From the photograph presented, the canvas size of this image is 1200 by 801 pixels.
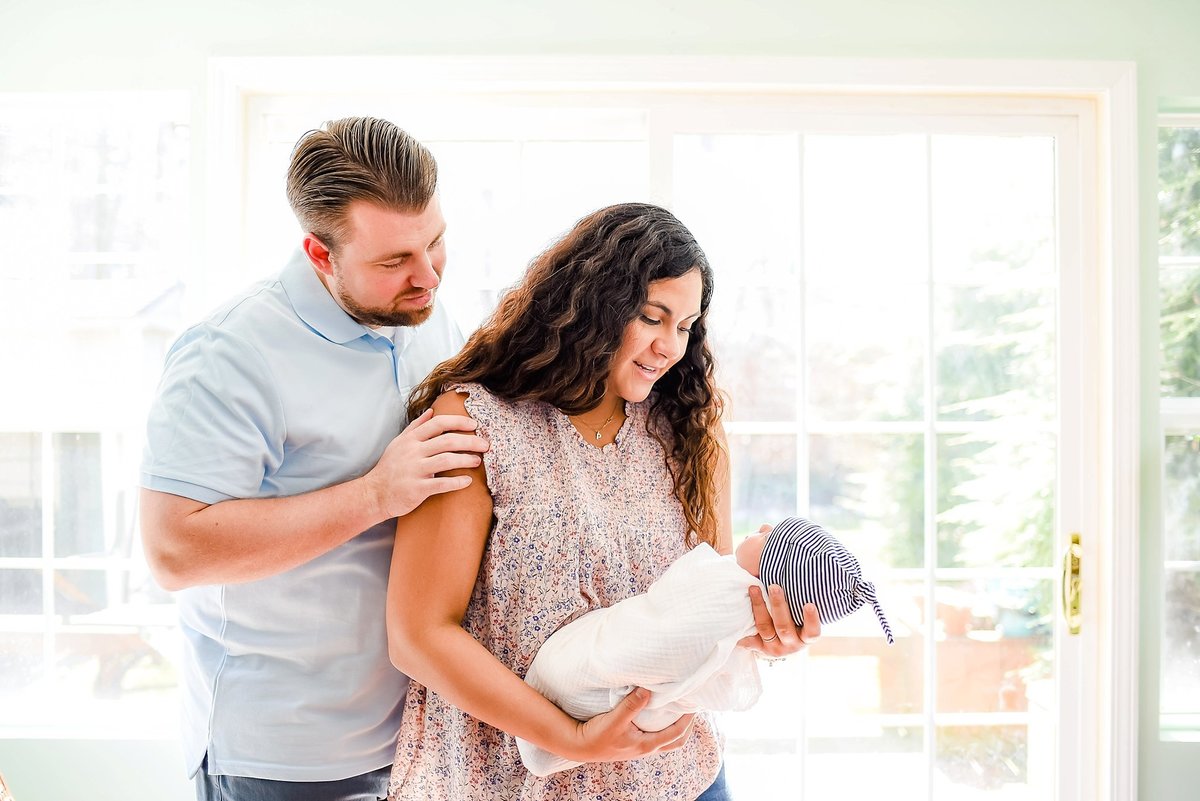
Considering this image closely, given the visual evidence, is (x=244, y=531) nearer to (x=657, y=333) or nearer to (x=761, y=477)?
(x=657, y=333)

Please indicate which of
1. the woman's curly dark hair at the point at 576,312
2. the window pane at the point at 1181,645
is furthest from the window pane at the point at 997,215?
the woman's curly dark hair at the point at 576,312

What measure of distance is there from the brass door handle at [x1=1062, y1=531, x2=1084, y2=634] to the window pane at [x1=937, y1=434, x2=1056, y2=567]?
59 millimetres

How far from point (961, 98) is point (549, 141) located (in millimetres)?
1081

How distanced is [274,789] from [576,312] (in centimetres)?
88

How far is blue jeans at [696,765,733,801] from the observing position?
4.57ft

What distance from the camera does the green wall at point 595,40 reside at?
2.02m

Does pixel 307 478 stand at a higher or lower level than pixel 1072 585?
higher

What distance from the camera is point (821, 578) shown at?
108cm

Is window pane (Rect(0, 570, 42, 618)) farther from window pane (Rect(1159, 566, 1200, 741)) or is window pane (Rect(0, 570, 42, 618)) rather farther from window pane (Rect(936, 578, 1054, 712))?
window pane (Rect(1159, 566, 1200, 741))

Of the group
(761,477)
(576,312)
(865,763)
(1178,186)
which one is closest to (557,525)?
(576,312)

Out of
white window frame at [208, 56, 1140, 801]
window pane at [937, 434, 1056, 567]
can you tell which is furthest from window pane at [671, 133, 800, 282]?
window pane at [937, 434, 1056, 567]

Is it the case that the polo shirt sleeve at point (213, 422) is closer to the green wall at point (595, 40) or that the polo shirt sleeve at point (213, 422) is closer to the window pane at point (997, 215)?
the green wall at point (595, 40)

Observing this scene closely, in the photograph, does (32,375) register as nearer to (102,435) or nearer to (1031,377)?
A: (102,435)

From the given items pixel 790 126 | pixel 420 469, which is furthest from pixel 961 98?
pixel 420 469
